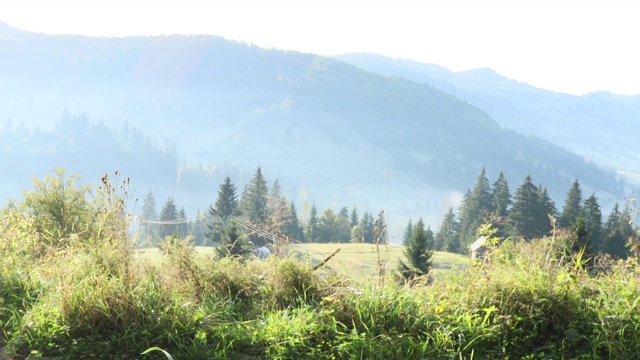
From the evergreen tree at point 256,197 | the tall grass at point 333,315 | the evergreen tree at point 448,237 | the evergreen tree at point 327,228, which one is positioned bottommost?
the evergreen tree at point 327,228

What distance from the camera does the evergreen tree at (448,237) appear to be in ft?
253

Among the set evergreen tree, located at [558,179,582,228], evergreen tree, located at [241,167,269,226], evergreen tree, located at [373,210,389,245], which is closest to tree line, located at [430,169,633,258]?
evergreen tree, located at [558,179,582,228]

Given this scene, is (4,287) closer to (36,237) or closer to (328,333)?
(36,237)

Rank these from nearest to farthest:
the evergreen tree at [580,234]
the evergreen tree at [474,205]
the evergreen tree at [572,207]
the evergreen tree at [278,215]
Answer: the evergreen tree at [278,215] < the evergreen tree at [580,234] < the evergreen tree at [572,207] < the evergreen tree at [474,205]

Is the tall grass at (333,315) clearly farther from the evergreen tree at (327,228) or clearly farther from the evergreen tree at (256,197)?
the evergreen tree at (327,228)

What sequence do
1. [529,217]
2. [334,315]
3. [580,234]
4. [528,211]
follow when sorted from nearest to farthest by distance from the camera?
[334,315] → [580,234] → [529,217] → [528,211]

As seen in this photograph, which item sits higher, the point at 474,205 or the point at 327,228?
the point at 474,205

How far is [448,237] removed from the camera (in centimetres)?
7869

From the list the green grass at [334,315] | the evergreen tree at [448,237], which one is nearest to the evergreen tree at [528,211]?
the evergreen tree at [448,237]

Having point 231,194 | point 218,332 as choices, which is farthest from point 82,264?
point 231,194

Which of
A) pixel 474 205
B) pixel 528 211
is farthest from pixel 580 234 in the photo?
pixel 474 205

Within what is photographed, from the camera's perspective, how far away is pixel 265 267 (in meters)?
5.13

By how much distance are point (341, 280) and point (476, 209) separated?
78.1m

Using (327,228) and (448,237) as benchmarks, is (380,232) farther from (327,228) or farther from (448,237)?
(327,228)
